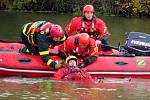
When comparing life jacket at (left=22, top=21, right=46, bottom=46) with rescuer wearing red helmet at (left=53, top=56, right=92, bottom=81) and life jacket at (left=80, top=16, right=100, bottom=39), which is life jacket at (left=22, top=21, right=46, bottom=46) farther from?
Result: life jacket at (left=80, top=16, right=100, bottom=39)

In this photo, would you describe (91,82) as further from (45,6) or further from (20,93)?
(45,6)

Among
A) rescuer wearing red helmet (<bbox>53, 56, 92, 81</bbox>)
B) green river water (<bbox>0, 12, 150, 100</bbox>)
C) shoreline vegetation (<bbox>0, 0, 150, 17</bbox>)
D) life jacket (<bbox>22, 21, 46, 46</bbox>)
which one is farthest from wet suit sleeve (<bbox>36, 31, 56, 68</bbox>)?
shoreline vegetation (<bbox>0, 0, 150, 17</bbox>)

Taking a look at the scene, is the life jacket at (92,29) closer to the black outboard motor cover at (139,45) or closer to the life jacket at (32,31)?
the black outboard motor cover at (139,45)

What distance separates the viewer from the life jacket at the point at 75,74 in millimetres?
9844

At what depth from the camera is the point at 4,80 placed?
995 cm

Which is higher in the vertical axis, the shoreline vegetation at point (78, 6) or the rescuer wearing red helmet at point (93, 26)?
the rescuer wearing red helmet at point (93, 26)

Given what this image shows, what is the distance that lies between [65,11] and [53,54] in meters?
24.3

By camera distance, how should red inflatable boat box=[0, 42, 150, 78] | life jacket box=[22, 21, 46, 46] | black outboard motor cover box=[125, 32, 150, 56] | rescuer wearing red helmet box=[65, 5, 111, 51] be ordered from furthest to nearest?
rescuer wearing red helmet box=[65, 5, 111, 51] → black outboard motor cover box=[125, 32, 150, 56] → red inflatable boat box=[0, 42, 150, 78] → life jacket box=[22, 21, 46, 46]

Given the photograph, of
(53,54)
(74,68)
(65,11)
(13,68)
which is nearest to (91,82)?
(74,68)

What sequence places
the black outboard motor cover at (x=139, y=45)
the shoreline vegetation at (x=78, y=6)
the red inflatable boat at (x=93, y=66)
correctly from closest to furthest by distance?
the red inflatable boat at (x=93, y=66), the black outboard motor cover at (x=139, y=45), the shoreline vegetation at (x=78, y=6)

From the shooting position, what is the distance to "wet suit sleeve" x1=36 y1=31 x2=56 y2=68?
389 inches

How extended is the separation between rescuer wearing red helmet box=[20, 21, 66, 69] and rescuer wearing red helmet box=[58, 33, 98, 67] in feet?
0.74

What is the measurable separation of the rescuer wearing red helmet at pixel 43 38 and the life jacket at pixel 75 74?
1.11 ft

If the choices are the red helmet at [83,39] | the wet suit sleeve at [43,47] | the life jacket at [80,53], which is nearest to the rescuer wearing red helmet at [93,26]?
the life jacket at [80,53]
